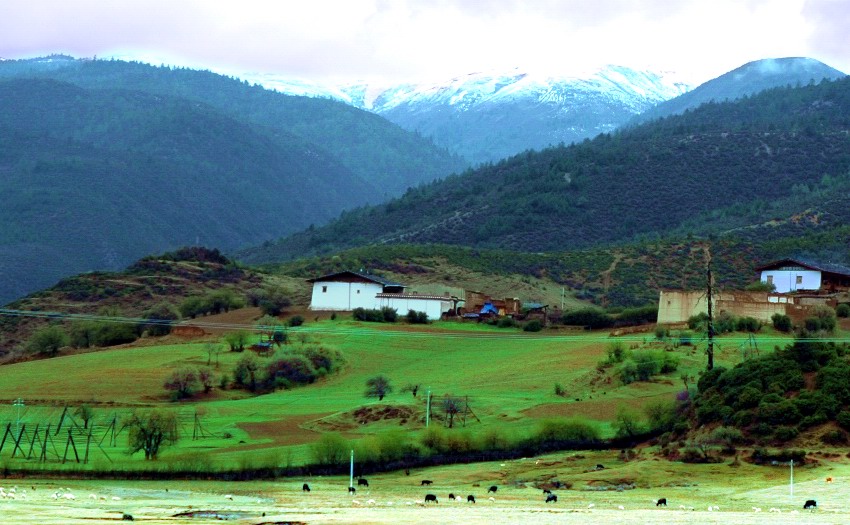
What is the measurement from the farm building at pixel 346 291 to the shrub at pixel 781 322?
27848 mm

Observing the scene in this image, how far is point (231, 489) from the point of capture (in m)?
49.4

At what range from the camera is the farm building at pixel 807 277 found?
93.2 m

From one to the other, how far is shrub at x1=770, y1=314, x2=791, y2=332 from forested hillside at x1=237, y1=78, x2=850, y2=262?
206ft

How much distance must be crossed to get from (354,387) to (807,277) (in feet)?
113

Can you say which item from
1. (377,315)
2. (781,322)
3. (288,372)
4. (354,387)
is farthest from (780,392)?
(377,315)

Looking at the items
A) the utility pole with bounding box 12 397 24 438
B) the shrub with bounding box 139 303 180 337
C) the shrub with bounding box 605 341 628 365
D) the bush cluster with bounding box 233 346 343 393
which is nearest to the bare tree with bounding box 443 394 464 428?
the shrub with bounding box 605 341 628 365

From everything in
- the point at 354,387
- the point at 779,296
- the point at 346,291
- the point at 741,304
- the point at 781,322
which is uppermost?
the point at 346,291

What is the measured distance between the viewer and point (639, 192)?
16600cm

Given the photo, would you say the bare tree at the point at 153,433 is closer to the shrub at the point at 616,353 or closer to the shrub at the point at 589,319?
the shrub at the point at 616,353

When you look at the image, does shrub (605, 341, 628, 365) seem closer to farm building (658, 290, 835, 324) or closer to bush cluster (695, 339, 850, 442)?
bush cluster (695, 339, 850, 442)

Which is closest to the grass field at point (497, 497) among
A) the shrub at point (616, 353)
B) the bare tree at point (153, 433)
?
the bare tree at point (153, 433)

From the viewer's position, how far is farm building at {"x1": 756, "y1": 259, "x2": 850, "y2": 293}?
93.2 m

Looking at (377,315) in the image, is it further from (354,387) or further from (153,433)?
(153,433)

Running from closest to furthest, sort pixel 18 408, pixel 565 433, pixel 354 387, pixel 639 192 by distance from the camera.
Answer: pixel 565 433 < pixel 18 408 < pixel 354 387 < pixel 639 192
